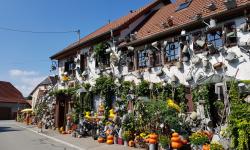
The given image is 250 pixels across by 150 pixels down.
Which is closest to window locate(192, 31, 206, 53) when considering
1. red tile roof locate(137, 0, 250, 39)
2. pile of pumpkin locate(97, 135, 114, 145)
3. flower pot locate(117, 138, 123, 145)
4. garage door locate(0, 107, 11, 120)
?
red tile roof locate(137, 0, 250, 39)

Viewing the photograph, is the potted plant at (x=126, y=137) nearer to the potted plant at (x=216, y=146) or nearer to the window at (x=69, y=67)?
the potted plant at (x=216, y=146)

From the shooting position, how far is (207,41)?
14.1 metres

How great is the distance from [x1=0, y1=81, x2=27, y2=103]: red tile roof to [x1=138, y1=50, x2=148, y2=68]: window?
4311 centimetres

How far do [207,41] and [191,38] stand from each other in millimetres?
945

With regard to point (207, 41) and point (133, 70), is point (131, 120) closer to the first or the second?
point (133, 70)

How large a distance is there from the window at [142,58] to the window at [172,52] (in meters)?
1.63

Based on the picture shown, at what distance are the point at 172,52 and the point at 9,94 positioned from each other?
162ft

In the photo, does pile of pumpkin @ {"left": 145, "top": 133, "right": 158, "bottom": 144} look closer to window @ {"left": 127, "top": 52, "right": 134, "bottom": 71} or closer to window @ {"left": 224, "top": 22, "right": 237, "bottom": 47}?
window @ {"left": 224, "top": 22, "right": 237, "bottom": 47}

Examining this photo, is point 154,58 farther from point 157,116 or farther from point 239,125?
point 239,125

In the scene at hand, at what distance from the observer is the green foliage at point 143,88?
54.0ft

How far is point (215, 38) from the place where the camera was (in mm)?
13984

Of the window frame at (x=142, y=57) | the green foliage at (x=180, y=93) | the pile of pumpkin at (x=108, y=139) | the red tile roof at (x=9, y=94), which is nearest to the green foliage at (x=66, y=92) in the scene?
the window frame at (x=142, y=57)

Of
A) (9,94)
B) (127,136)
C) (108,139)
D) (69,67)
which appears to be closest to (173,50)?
(127,136)

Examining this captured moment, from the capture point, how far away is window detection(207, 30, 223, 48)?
13.7 m
